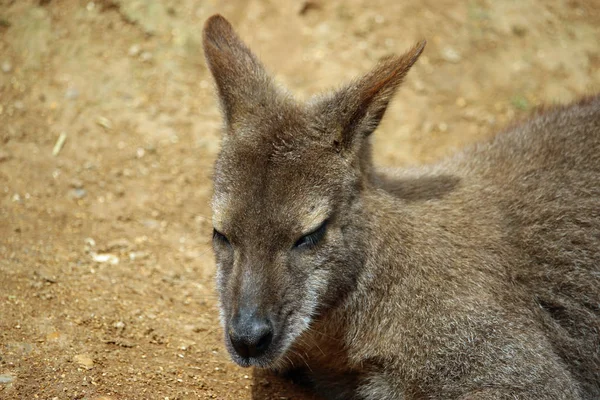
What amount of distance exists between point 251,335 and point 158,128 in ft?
16.9

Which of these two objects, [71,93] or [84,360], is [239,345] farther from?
[71,93]

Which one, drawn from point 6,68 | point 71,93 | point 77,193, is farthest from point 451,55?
point 6,68

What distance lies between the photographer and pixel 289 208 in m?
5.61

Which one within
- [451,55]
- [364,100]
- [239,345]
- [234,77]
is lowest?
[451,55]

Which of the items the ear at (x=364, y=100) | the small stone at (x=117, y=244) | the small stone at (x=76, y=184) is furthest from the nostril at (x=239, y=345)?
the small stone at (x=76, y=184)

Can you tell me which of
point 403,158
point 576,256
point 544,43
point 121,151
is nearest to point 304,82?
point 403,158

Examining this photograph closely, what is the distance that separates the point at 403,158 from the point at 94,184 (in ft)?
13.2

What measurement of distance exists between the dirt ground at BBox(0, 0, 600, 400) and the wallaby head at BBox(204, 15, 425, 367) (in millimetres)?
1114

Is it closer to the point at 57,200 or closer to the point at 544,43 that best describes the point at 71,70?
the point at 57,200

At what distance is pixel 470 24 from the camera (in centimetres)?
1118

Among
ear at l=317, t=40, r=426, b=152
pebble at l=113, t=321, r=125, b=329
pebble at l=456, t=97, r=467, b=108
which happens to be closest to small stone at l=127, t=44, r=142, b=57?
pebble at l=456, t=97, r=467, b=108

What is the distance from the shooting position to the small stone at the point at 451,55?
36.1 ft

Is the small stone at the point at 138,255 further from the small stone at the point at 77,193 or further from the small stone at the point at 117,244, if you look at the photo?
the small stone at the point at 77,193

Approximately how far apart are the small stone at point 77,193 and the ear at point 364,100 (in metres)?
4.06
